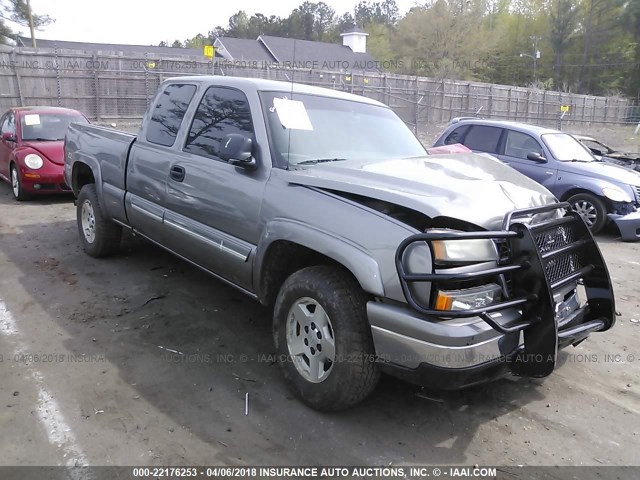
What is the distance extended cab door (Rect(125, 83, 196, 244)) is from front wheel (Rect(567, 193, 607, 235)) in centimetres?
637

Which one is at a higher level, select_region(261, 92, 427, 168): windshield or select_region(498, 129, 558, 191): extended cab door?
select_region(261, 92, 427, 168): windshield

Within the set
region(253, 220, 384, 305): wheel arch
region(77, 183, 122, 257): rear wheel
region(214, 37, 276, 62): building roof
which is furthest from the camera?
region(214, 37, 276, 62): building roof

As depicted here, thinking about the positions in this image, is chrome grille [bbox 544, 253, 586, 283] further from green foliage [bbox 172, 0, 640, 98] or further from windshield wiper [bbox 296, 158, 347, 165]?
green foliage [bbox 172, 0, 640, 98]

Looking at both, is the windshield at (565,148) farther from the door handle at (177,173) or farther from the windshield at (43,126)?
the windshield at (43,126)

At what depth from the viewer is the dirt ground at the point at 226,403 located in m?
2.84

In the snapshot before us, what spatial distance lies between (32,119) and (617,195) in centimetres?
1012

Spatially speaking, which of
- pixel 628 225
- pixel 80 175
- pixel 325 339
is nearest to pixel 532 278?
pixel 325 339

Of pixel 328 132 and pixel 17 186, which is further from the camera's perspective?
pixel 17 186

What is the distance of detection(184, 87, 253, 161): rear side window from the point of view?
3914 mm

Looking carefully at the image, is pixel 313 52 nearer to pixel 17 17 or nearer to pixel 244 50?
pixel 244 50

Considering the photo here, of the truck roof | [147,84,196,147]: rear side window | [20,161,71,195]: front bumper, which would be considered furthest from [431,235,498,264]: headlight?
[20,161,71,195]: front bumper

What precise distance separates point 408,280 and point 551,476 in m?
1.30

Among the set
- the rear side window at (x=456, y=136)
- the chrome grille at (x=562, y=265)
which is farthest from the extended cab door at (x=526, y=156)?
the chrome grille at (x=562, y=265)

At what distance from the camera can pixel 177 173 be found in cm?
434
